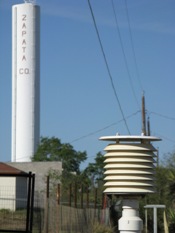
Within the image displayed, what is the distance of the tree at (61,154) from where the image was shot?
69.2 metres

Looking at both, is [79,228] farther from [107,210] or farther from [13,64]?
[13,64]

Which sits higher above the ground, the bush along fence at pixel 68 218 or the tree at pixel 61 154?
the tree at pixel 61 154

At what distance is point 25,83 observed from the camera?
9031 centimetres

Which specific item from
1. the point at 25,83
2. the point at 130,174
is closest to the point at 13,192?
the point at 130,174

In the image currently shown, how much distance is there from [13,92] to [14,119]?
3.76 meters

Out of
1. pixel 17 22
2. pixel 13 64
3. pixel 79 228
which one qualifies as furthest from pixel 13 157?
pixel 79 228

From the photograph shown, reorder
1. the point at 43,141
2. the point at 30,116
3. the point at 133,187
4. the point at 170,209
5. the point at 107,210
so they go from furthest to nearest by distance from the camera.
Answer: the point at 30,116 → the point at 43,141 → the point at 170,209 → the point at 107,210 → the point at 133,187

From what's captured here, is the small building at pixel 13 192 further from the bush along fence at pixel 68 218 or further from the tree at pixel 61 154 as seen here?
the tree at pixel 61 154

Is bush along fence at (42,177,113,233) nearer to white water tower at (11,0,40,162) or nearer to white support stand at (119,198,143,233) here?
white support stand at (119,198,143,233)

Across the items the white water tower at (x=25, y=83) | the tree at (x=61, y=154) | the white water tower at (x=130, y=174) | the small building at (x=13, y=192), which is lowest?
the white water tower at (x=130, y=174)

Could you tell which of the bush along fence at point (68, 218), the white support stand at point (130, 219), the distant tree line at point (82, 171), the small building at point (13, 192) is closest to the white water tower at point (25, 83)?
the distant tree line at point (82, 171)

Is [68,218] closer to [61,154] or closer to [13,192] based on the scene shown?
[13,192]

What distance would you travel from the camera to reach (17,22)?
92.8m

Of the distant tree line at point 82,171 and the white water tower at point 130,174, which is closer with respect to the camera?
the white water tower at point 130,174
